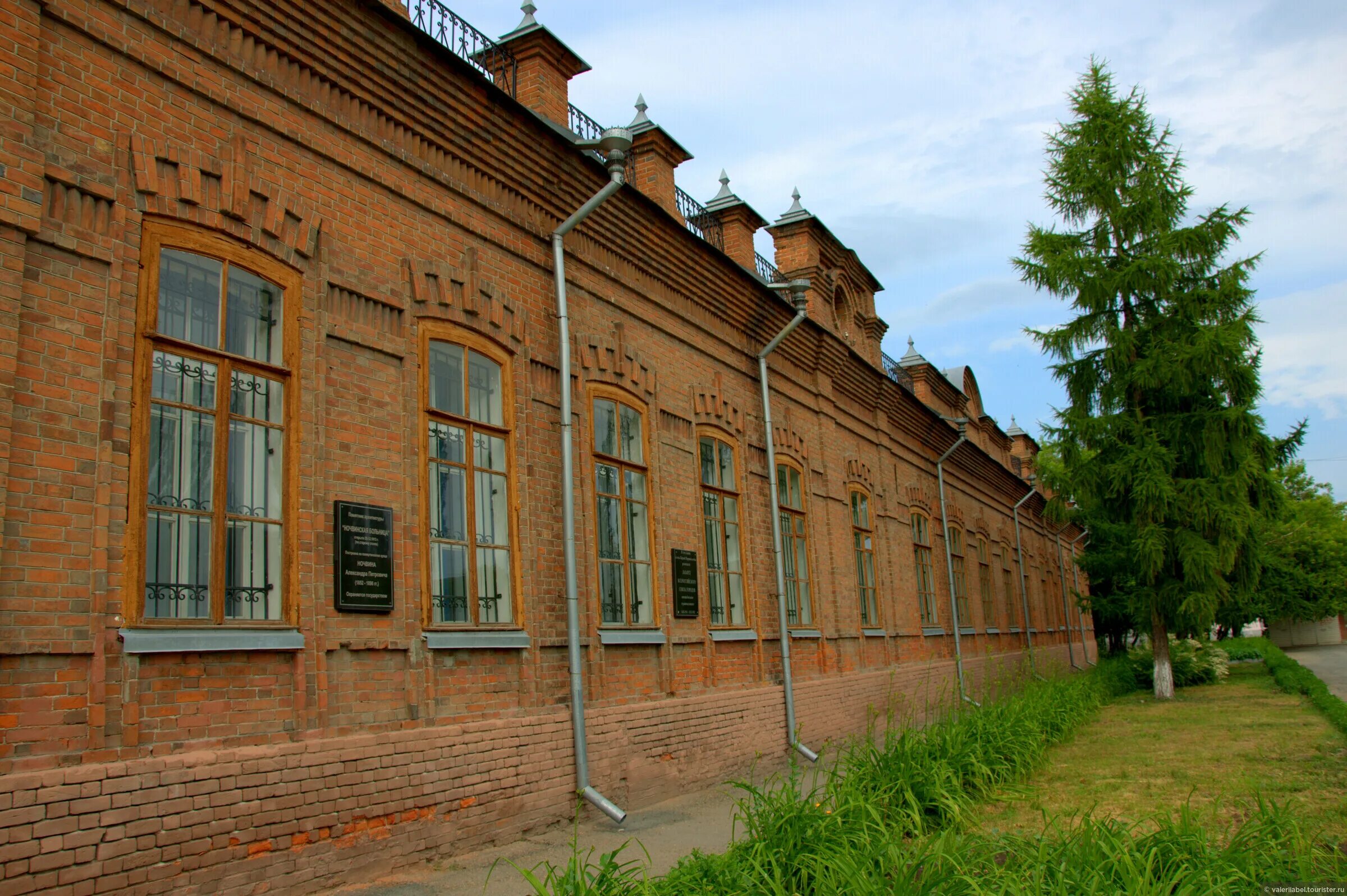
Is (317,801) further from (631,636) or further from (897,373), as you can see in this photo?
(897,373)

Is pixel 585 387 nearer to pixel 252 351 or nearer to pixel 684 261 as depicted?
pixel 684 261

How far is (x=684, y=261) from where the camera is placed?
11352 millimetres

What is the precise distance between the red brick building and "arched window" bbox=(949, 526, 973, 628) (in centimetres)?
1099

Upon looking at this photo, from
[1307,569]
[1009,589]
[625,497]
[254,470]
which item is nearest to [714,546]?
[625,497]

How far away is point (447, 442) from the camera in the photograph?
7.76 meters

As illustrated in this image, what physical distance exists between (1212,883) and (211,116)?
6.84 meters

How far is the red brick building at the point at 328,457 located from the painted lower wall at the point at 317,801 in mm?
20

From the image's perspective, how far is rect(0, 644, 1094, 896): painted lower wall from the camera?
15.6 feet

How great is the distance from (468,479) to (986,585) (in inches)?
763

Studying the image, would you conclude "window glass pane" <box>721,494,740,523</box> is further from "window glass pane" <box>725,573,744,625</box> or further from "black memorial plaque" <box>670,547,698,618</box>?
"black memorial plaque" <box>670,547,698,618</box>

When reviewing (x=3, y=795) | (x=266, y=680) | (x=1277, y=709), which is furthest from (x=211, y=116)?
(x=1277, y=709)

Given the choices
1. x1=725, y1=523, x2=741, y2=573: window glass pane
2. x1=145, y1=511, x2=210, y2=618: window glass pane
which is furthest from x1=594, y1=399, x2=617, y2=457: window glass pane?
x1=145, y1=511, x2=210, y2=618: window glass pane

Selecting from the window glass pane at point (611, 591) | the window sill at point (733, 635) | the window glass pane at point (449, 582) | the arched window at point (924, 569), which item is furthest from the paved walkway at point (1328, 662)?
the window glass pane at point (449, 582)

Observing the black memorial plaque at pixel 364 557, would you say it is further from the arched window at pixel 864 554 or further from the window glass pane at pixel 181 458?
the arched window at pixel 864 554
